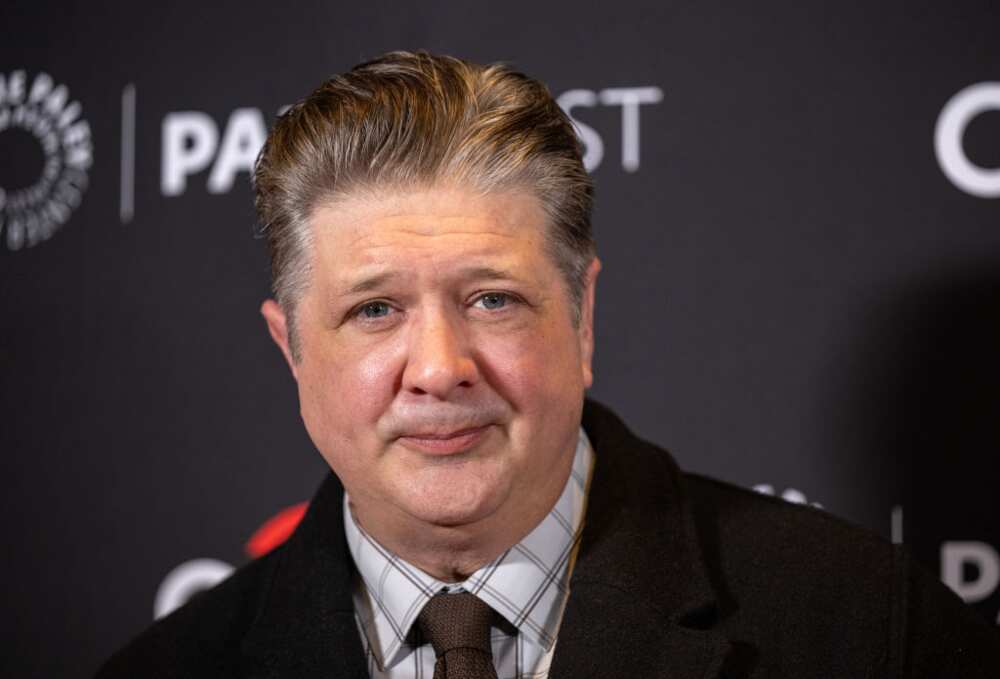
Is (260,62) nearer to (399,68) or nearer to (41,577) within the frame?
(399,68)

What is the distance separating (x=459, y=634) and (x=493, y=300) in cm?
42

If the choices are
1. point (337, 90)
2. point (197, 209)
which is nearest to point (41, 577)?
point (197, 209)

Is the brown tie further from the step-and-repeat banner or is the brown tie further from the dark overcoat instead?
the step-and-repeat banner

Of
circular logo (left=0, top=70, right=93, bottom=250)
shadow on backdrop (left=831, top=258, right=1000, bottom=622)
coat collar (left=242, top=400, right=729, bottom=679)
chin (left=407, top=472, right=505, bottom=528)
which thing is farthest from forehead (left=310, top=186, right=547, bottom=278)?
circular logo (left=0, top=70, right=93, bottom=250)

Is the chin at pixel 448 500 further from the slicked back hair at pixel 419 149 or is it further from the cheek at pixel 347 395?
the slicked back hair at pixel 419 149

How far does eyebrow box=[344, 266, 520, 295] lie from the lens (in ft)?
4.67

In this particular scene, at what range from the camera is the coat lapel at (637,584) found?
4.88 ft

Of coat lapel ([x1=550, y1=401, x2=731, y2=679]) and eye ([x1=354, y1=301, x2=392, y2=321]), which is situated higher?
eye ([x1=354, y1=301, x2=392, y2=321])

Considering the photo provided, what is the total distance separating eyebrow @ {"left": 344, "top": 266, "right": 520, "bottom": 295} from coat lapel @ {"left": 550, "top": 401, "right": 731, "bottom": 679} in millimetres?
359

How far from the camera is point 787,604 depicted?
1552 millimetres

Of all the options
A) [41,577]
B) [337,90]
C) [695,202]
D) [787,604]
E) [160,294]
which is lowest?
[41,577]

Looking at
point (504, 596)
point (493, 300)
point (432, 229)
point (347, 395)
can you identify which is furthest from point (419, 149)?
point (504, 596)

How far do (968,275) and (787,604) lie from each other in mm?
648

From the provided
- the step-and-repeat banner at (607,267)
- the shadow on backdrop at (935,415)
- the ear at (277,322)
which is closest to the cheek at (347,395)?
the ear at (277,322)
